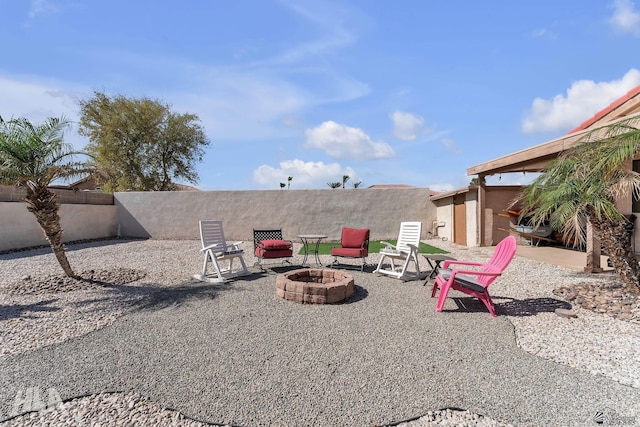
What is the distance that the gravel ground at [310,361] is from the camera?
2.46m

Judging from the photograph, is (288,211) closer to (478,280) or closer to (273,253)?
(273,253)

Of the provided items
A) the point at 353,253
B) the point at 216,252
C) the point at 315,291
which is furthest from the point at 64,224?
the point at 315,291

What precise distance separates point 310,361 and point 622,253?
5.19 m

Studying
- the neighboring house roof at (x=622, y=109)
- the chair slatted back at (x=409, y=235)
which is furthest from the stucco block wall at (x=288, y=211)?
the chair slatted back at (x=409, y=235)

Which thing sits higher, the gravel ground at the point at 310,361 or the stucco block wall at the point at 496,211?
the stucco block wall at the point at 496,211

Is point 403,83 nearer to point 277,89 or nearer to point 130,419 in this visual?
point 277,89

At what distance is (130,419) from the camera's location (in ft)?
7.86

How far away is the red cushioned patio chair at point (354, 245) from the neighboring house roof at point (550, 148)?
421cm

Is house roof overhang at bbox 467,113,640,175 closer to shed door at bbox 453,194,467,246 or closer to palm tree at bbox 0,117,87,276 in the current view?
shed door at bbox 453,194,467,246

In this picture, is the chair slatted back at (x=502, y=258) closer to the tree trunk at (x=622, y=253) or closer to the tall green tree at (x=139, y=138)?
the tree trunk at (x=622, y=253)

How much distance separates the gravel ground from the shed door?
7033 millimetres

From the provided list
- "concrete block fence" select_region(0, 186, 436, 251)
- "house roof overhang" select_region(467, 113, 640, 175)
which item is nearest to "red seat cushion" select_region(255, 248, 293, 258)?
"house roof overhang" select_region(467, 113, 640, 175)

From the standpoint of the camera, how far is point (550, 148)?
23.3ft

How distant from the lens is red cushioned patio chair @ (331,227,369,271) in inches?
290
